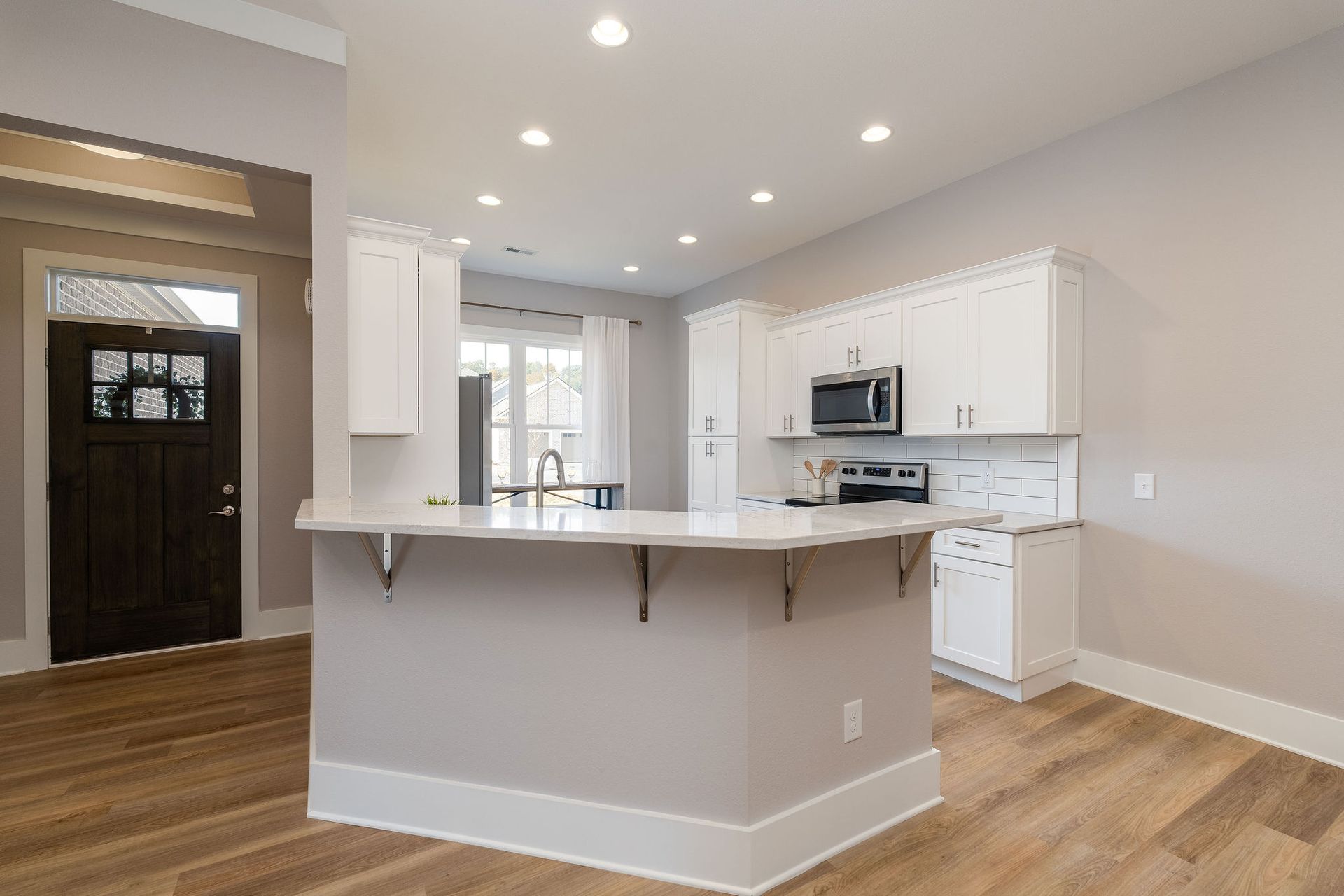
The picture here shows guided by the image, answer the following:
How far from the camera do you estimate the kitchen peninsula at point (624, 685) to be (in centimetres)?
173

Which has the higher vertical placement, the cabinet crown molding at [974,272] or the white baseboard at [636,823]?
the cabinet crown molding at [974,272]

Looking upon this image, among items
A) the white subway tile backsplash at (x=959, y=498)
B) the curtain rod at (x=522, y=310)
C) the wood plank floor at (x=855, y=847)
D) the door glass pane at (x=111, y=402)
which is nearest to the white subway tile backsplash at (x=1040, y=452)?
the white subway tile backsplash at (x=959, y=498)

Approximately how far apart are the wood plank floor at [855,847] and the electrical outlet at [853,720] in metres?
0.32

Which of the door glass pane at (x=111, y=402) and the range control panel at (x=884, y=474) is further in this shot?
the range control panel at (x=884, y=474)

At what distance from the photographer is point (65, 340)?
3.43 m

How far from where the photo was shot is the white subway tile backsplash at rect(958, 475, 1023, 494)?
3.46m

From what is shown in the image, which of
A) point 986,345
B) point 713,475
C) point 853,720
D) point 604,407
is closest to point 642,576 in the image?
point 853,720

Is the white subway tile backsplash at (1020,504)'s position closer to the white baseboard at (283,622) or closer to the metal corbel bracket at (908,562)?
the metal corbel bracket at (908,562)

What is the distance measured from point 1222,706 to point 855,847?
202 centimetres

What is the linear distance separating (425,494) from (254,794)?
4.62 ft

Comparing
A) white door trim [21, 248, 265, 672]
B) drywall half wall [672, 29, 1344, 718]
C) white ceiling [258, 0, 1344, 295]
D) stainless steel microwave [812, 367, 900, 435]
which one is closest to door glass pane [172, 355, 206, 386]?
white door trim [21, 248, 265, 672]

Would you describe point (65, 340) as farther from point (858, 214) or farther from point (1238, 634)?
point (1238, 634)

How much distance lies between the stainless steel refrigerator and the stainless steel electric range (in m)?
2.06

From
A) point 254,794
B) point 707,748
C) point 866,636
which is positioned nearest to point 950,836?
point 866,636
